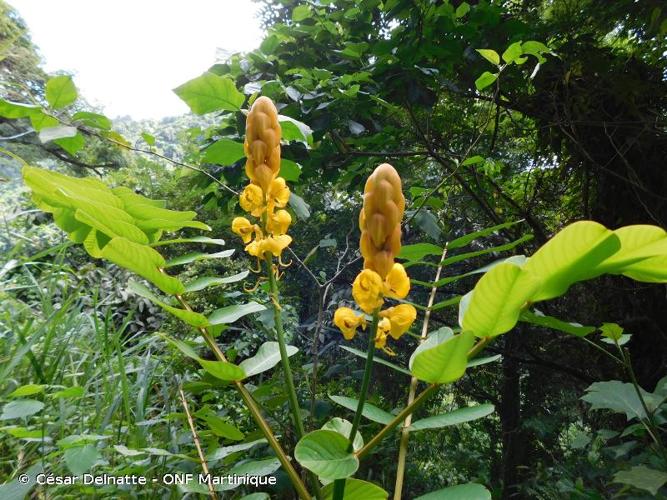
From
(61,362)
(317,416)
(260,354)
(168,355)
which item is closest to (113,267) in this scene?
(168,355)

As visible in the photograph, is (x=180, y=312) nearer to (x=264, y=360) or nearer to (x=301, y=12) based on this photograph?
(x=264, y=360)

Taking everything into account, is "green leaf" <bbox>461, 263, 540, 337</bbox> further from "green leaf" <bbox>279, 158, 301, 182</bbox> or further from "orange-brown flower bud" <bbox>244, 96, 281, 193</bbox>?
"green leaf" <bbox>279, 158, 301, 182</bbox>

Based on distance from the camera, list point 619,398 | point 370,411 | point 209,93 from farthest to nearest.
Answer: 1. point 619,398
2. point 209,93
3. point 370,411

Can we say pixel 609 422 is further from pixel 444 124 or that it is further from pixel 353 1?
pixel 353 1

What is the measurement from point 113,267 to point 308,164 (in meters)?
3.50

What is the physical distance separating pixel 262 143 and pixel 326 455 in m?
0.44

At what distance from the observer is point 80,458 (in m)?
1.04

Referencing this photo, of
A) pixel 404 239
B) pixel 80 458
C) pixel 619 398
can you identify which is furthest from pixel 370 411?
pixel 404 239

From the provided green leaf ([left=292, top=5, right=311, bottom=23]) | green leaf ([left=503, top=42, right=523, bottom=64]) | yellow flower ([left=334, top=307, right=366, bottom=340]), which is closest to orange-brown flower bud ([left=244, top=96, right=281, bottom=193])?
yellow flower ([left=334, top=307, right=366, bottom=340])

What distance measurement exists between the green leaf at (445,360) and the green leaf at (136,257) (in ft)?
1.32

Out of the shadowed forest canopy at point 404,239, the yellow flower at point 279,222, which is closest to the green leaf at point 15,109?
the shadowed forest canopy at point 404,239

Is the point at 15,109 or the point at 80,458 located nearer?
the point at 15,109

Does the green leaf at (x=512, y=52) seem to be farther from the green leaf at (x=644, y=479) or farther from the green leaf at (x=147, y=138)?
the green leaf at (x=644, y=479)

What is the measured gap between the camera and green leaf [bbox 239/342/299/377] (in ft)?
2.53
